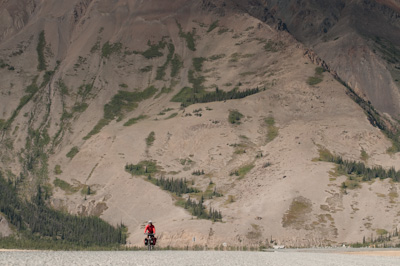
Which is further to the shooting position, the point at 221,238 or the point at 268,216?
the point at 268,216

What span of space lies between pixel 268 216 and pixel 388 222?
36228 mm

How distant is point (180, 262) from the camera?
46.2 m

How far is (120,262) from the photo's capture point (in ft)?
142

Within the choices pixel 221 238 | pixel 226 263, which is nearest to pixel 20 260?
pixel 226 263

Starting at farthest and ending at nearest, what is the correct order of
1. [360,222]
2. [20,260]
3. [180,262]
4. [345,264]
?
1. [360,222]
2. [345,264]
3. [180,262]
4. [20,260]

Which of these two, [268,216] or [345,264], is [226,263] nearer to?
[345,264]

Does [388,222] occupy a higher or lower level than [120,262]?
higher

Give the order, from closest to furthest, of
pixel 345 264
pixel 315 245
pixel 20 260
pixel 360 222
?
1. pixel 20 260
2. pixel 345 264
3. pixel 315 245
4. pixel 360 222

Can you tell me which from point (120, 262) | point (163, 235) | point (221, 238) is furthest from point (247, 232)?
point (120, 262)

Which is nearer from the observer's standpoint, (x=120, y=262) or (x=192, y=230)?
(x=120, y=262)

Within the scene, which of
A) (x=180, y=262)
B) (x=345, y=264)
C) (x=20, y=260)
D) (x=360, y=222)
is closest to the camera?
(x=20, y=260)

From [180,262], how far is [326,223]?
15363cm

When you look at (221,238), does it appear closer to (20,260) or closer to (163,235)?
(163,235)

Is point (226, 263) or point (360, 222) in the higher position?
point (360, 222)
